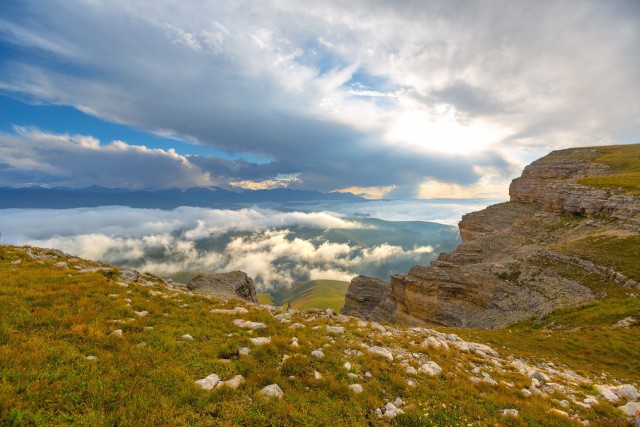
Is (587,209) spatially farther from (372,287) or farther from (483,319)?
(372,287)

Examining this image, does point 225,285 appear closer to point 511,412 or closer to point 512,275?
point 511,412

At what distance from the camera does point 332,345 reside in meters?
15.4

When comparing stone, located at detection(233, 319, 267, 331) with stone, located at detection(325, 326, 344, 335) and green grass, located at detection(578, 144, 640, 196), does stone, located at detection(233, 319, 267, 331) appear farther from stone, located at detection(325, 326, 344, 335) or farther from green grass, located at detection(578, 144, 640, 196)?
green grass, located at detection(578, 144, 640, 196)

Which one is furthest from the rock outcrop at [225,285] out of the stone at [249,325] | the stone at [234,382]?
the stone at [234,382]

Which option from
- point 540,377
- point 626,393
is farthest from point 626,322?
point 540,377

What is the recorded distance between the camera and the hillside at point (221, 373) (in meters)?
7.76

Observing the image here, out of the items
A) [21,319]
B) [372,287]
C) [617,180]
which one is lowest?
[372,287]

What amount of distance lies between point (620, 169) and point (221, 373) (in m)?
169

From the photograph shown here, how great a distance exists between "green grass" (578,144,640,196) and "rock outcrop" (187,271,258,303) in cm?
10451

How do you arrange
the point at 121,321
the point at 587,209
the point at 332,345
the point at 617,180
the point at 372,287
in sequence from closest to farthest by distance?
the point at 121,321 → the point at 332,345 → the point at 587,209 → the point at 617,180 → the point at 372,287

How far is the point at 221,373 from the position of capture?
34.1 ft

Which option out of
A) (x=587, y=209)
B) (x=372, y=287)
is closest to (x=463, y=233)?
(x=587, y=209)

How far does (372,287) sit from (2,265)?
95.3 metres

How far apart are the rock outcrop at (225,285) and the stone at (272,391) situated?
3193 cm
